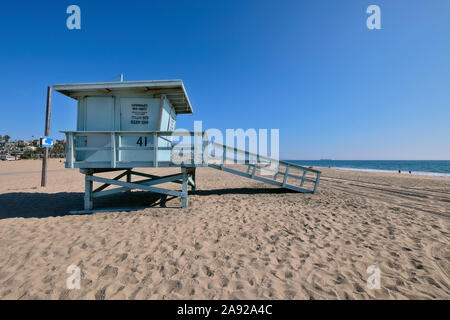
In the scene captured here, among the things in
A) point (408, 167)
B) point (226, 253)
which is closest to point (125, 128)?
point (226, 253)

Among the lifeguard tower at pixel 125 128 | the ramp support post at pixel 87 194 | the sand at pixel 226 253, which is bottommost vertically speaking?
the sand at pixel 226 253

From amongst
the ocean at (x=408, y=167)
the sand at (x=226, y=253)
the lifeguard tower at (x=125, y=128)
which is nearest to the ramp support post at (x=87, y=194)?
the lifeguard tower at (x=125, y=128)

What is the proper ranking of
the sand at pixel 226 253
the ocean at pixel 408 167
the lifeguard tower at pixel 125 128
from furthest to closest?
the ocean at pixel 408 167
the lifeguard tower at pixel 125 128
the sand at pixel 226 253

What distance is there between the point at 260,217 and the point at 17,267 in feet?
17.8

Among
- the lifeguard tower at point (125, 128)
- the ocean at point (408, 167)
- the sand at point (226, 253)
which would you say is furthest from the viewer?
the ocean at point (408, 167)

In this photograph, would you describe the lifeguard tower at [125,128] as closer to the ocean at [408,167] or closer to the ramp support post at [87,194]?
the ramp support post at [87,194]

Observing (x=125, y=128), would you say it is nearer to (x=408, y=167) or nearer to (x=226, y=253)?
(x=226, y=253)

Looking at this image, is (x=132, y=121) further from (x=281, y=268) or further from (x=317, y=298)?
(x=317, y=298)

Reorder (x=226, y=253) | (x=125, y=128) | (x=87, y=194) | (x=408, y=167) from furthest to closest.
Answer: (x=408, y=167), (x=125, y=128), (x=87, y=194), (x=226, y=253)

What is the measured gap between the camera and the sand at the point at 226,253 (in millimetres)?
2756

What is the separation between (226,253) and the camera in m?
3.70

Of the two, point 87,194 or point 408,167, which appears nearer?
point 87,194
